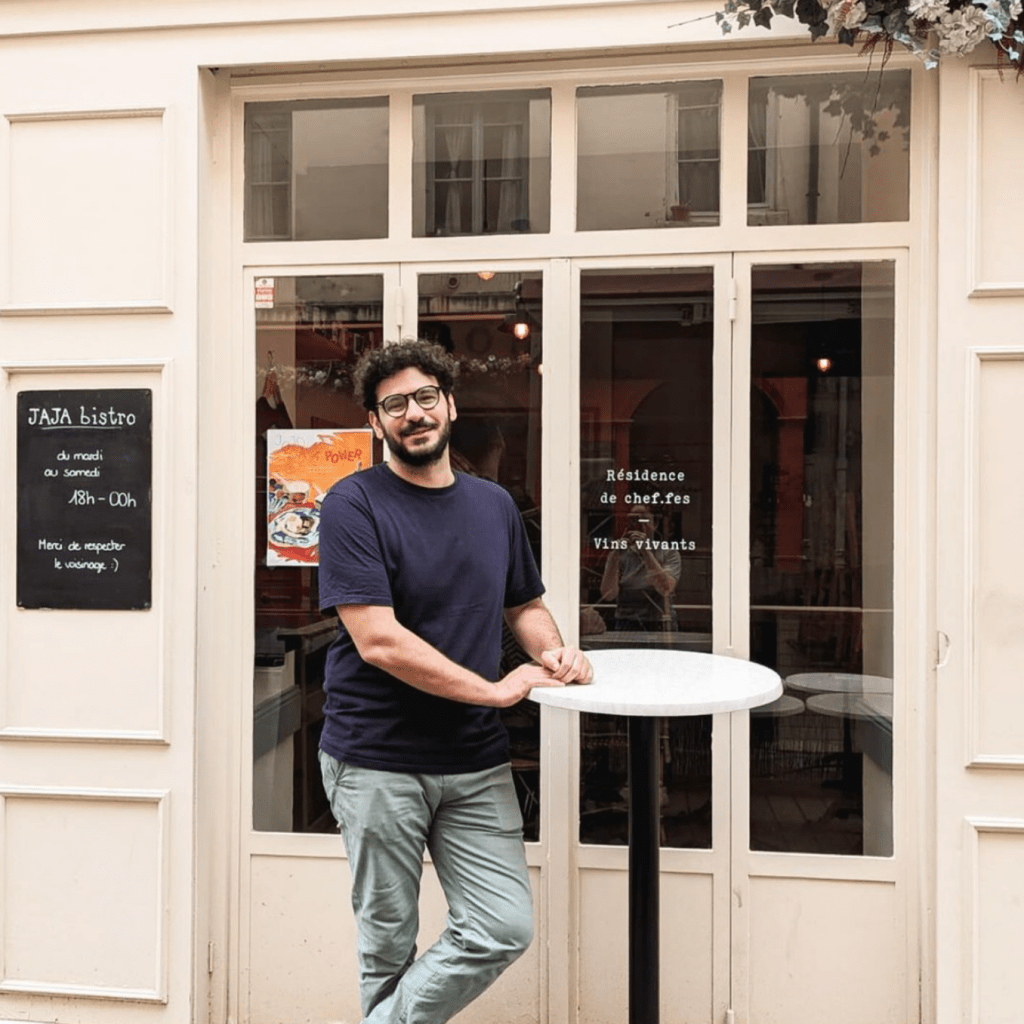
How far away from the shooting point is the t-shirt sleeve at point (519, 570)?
8.61 ft

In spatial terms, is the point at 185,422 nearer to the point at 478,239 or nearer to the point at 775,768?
A: the point at 478,239

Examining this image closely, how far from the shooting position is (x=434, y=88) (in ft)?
10.2

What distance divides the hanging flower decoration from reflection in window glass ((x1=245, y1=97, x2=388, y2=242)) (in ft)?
3.80

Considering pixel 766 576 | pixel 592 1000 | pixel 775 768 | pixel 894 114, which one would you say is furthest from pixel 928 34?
pixel 592 1000

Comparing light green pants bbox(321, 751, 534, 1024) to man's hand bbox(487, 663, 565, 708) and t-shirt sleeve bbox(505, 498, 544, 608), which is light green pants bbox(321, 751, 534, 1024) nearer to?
man's hand bbox(487, 663, 565, 708)

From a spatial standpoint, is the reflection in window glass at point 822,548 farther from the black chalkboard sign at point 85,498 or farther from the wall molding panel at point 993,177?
the black chalkboard sign at point 85,498

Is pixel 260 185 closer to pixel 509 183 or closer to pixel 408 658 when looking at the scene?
pixel 509 183

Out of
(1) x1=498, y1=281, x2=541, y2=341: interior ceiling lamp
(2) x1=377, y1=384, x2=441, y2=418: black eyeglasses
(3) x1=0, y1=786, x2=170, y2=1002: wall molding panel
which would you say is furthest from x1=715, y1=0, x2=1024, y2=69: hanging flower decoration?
(3) x1=0, y1=786, x2=170, y2=1002: wall molding panel

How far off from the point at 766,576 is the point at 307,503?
58.6 inches

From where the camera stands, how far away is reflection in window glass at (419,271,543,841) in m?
3.08

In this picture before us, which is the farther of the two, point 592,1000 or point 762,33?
point 592,1000

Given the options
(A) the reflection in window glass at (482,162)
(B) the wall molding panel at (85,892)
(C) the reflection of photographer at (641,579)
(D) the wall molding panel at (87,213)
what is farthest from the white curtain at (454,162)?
(B) the wall molding panel at (85,892)

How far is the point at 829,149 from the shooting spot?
299 cm

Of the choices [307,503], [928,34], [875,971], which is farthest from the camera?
[307,503]
